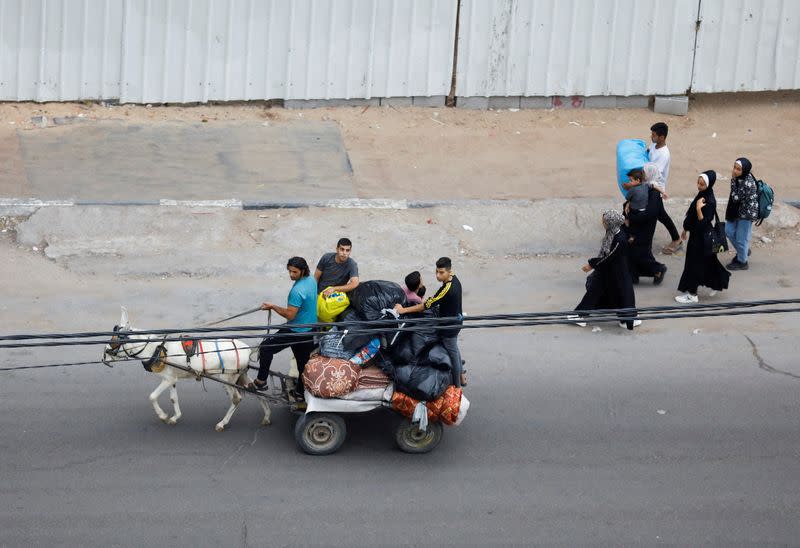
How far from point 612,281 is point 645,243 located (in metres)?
1.41

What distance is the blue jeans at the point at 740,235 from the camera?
44.2 ft

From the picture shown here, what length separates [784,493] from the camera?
9.34 m

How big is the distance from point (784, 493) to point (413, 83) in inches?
380

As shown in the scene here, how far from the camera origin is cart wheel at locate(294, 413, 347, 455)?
31.2ft

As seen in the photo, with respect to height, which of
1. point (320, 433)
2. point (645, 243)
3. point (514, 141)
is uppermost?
point (514, 141)

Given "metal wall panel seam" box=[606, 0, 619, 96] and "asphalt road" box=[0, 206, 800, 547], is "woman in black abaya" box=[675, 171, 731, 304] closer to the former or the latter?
"asphalt road" box=[0, 206, 800, 547]

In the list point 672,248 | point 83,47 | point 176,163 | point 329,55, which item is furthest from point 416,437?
point 83,47

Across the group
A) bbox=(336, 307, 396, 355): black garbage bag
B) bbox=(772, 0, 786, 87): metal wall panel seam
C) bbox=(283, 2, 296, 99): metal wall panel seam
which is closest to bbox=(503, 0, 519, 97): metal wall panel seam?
bbox=(283, 2, 296, 99): metal wall panel seam

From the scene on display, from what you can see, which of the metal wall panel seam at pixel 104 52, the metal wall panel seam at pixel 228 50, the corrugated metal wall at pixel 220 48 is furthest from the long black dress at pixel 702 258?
the metal wall panel seam at pixel 104 52

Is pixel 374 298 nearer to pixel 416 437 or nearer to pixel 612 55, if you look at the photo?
pixel 416 437

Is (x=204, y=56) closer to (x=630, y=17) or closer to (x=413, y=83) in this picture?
(x=413, y=83)

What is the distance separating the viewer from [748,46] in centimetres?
1753

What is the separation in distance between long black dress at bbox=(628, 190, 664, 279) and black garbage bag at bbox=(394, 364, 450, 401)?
4486 millimetres

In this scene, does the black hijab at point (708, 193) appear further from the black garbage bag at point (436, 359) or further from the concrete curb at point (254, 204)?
the black garbage bag at point (436, 359)
